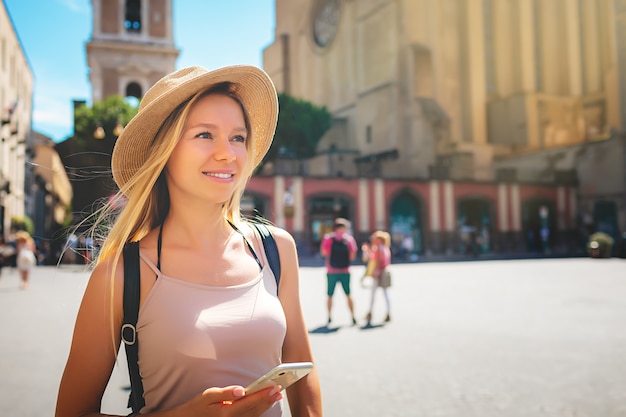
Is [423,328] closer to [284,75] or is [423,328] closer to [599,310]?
[599,310]

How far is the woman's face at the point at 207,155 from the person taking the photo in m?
1.60

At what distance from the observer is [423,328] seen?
7.97 metres

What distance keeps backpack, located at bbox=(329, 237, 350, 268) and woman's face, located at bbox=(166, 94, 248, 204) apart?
24.9 feet

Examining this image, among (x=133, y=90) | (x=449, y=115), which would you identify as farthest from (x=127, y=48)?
(x=449, y=115)

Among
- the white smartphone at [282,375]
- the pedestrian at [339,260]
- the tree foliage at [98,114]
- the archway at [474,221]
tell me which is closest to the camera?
the white smartphone at [282,375]

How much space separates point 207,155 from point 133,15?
49.9 meters

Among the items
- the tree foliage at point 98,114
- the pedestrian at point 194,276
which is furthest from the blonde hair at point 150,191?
the tree foliage at point 98,114

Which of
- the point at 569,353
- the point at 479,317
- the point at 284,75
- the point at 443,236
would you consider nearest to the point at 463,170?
the point at 443,236

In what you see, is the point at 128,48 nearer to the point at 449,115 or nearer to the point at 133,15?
the point at 133,15

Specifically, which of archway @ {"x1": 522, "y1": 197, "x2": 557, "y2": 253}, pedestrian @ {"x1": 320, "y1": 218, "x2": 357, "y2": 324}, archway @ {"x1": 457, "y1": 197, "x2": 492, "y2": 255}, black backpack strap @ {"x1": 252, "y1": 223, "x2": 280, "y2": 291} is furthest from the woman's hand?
archway @ {"x1": 522, "y1": 197, "x2": 557, "y2": 253}

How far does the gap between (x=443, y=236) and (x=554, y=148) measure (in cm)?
1244

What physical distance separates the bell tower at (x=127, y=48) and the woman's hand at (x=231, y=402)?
4562 cm

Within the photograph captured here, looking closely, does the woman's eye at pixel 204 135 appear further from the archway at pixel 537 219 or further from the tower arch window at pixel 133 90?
the tower arch window at pixel 133 90

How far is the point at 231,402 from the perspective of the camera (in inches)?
52.3
